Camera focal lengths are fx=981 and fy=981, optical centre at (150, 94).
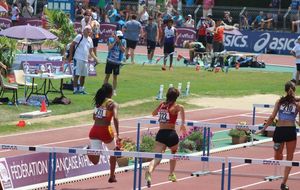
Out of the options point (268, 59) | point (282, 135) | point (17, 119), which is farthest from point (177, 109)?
point (268, 59)

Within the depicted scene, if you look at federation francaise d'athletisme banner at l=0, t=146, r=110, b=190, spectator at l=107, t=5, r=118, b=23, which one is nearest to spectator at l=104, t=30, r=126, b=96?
federation francaise d'athletisme banner at l=0, t=146, r=110, b=190

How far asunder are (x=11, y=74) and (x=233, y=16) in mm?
26354

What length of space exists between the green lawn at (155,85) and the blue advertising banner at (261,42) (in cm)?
911

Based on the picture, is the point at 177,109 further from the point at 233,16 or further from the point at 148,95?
the point at 233,16

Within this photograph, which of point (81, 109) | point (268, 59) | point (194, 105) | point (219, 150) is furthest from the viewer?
point (268, 59)

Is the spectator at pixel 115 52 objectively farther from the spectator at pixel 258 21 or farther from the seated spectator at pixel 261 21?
the spectator at pixel 258 21

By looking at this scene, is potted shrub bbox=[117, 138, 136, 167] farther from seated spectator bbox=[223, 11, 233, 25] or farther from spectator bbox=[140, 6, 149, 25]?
seated spectator bbox=[223, 11, 233, 25]

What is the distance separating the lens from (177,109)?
16.2 meters

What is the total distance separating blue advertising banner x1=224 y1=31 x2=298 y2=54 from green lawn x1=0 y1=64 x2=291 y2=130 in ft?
29.9

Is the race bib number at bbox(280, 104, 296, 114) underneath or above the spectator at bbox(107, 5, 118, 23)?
above

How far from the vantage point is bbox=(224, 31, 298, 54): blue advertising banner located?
48.8 metres

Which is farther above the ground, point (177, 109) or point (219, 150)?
point (177, 109)

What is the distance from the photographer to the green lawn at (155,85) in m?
25.8

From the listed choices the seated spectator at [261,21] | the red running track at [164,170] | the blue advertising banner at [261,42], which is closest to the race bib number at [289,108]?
the red running track at [164,170]
